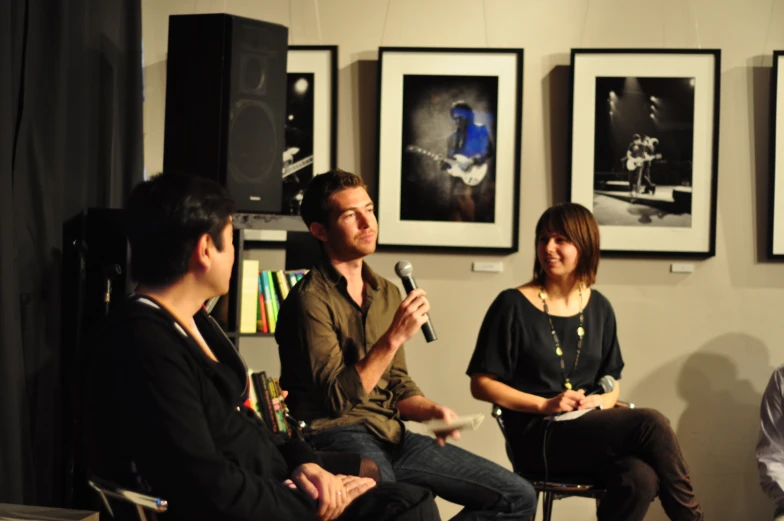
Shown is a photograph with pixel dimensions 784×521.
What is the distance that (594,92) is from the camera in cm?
373

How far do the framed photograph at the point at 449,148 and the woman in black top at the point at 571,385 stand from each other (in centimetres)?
81

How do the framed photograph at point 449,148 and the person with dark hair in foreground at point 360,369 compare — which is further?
the framed photograph at point 449,148

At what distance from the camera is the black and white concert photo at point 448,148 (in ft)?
12.3

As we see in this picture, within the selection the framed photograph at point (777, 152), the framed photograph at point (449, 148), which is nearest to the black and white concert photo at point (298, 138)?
the framed photograph at point (449, 148)

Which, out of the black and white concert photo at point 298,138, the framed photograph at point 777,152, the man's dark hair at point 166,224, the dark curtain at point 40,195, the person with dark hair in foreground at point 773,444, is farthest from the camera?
the black and white concert photo at point 298,138

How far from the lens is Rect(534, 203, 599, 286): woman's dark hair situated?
114 inches

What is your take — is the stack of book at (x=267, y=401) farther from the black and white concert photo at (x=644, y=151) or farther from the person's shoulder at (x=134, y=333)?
the black and white concert photo at (x=644, y=151)

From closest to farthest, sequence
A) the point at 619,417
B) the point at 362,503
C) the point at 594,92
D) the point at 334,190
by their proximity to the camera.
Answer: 1. the point at 362,503
2. the point at 334,190
3. the point at 619,417
4. the point at 594,92

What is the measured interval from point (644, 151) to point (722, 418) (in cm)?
123

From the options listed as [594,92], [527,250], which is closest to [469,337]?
[527,250]

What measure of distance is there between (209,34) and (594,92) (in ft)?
5.57

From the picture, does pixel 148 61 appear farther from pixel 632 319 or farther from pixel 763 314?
pixel 763 314

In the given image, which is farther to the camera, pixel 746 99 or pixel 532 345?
pixel 746 99

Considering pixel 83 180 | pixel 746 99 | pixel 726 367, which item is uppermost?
pixel 746 99
